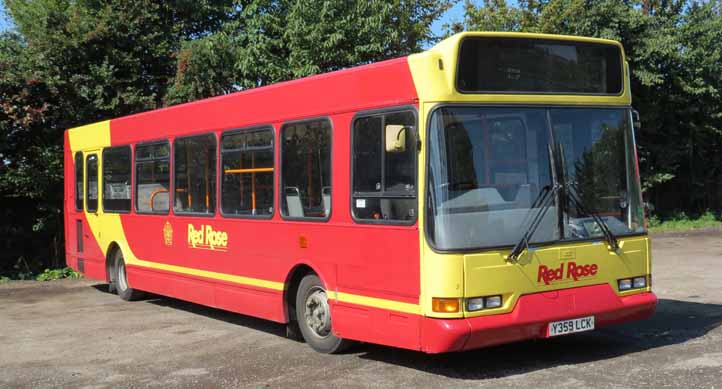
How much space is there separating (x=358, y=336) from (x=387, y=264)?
88cm

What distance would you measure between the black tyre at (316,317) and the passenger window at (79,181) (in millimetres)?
7525

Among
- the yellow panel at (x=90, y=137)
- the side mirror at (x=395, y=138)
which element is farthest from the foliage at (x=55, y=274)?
the side mirror at (x=395, y=138)

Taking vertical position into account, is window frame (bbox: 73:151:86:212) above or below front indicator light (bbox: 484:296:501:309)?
above

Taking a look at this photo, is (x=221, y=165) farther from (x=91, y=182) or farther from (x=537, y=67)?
(x=91, y=182)

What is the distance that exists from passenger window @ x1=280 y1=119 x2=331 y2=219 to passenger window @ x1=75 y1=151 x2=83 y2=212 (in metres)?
7.19

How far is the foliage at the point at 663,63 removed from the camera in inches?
993

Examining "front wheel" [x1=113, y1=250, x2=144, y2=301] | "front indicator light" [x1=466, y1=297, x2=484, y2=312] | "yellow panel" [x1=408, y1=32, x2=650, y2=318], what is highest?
"yellow panel" [x1=408, y1=32, x2=650, y2=318]

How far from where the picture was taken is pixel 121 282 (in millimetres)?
14008

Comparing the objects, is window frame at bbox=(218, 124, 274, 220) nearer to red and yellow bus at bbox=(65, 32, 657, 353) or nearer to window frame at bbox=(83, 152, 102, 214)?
red and yellow bus at bbox=(65, 32, 657, 353)

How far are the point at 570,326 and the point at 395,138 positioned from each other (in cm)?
228

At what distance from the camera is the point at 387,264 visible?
7.68 m

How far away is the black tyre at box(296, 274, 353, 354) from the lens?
864 cm

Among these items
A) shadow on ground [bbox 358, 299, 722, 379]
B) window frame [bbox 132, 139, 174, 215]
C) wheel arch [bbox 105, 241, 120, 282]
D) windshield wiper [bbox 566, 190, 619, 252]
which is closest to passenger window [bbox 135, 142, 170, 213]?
window frame [bbox 132, 139, 174, 215]

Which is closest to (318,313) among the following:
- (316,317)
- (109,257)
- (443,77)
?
(316,317)
